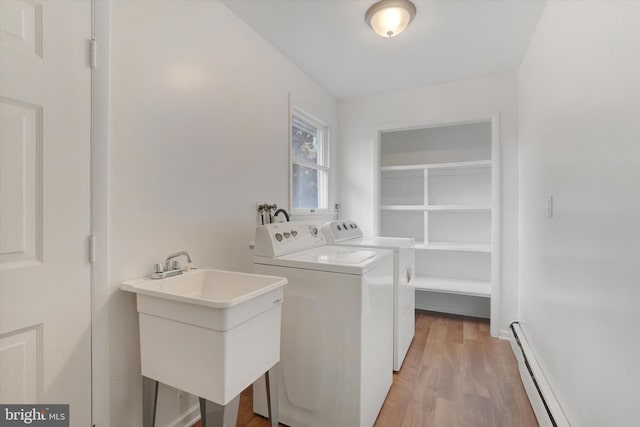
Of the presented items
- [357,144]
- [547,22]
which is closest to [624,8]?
[547,22]

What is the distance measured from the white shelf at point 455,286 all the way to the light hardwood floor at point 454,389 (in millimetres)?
392

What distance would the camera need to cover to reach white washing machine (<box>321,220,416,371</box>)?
6.73 feet

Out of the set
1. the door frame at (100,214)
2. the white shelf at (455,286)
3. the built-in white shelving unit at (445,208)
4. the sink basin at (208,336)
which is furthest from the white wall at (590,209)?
the door frame at (100,214)

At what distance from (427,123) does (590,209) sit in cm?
211

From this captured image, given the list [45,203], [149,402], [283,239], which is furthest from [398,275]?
[45,203]

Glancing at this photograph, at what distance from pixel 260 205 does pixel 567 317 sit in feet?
6.05

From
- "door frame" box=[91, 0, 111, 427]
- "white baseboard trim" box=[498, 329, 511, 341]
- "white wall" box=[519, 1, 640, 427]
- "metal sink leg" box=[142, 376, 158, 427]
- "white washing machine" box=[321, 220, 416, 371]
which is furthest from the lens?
"white baseboard trim" box=[498, 329, 511, 341]

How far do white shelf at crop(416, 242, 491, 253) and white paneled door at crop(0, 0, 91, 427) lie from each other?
2792mm

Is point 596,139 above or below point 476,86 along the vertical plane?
below

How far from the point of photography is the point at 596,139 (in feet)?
3.48

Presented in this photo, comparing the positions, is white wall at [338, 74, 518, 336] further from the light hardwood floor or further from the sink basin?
the sink basin

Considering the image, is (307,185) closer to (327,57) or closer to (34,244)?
(327,57)

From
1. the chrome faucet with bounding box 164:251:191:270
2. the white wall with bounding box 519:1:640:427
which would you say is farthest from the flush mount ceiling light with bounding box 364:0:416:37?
the chrome faucet with bounding box 164:251:191:270

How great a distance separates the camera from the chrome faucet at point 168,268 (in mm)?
1319
